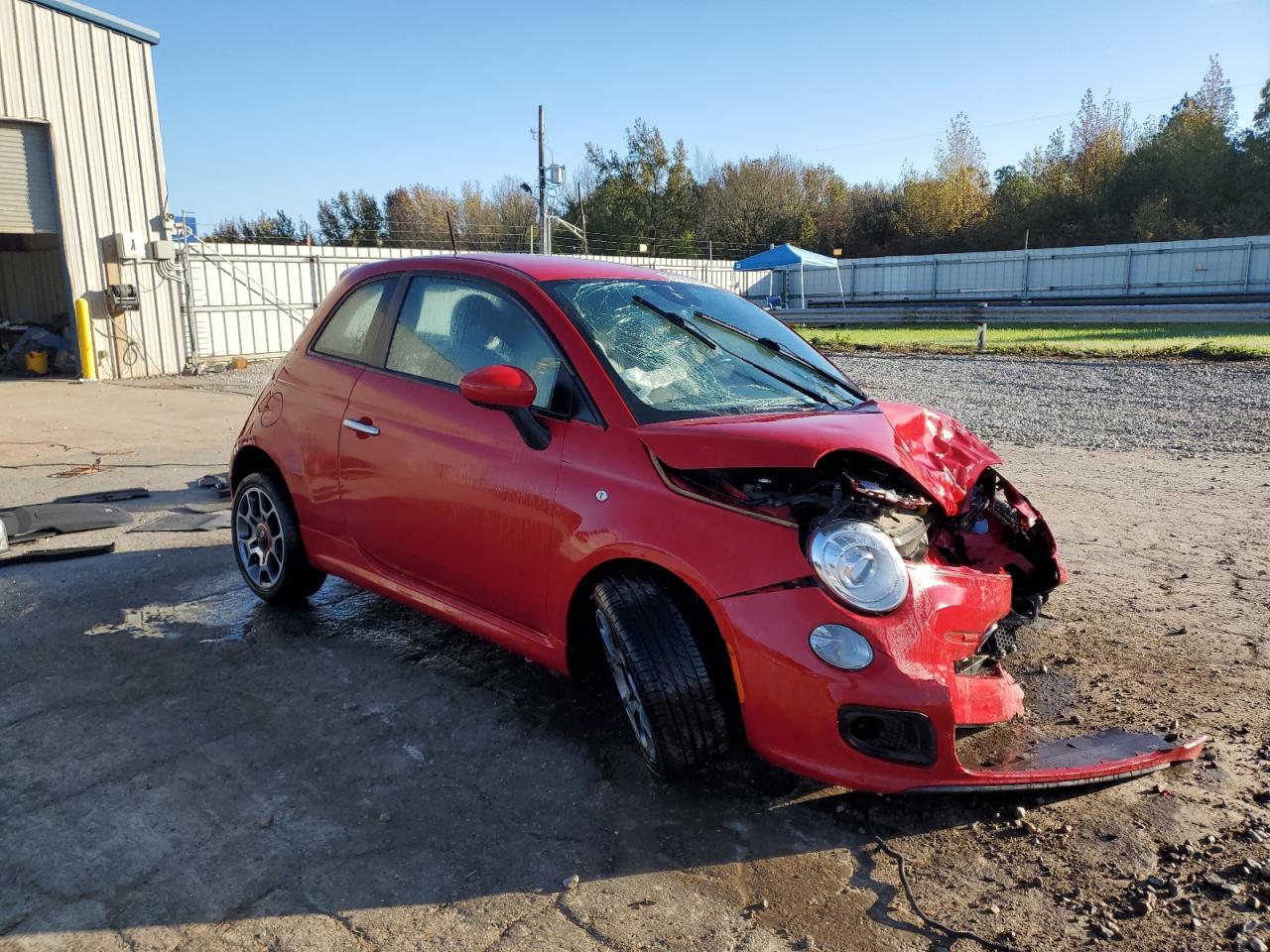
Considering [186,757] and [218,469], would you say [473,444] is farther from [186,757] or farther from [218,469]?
[218,469]

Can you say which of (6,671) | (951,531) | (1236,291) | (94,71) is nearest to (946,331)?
(1236,291)

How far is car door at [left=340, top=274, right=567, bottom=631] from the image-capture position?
10.7ft

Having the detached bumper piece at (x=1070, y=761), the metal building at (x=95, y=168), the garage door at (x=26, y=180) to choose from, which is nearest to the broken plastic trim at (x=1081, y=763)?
the detached bumper piece at (x=1070, y=761)

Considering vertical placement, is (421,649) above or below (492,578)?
below

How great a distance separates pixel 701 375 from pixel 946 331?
73.9ft

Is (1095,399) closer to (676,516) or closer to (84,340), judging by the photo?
(676,516)

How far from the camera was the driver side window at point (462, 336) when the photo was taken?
11.2 ft

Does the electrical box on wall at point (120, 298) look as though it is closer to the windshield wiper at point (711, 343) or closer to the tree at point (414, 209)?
the windshield wiper at point (711, 343)

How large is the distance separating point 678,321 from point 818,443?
43.5 inches

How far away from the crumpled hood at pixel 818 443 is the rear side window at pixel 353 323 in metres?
1.78

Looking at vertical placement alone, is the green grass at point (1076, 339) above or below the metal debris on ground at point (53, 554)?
above

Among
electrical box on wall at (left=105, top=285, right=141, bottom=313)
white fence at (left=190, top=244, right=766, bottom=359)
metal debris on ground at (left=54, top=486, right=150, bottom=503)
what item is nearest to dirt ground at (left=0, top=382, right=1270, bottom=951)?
metal debris on ground at (left=54, top=486, right=150, bottom=503)

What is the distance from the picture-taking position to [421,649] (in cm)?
411

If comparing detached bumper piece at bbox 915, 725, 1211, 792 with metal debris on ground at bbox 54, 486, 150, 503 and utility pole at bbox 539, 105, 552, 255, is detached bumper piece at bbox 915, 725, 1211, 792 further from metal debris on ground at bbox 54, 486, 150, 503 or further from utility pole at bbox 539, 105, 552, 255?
utility pole at bbox 539, 105, 552, 255
